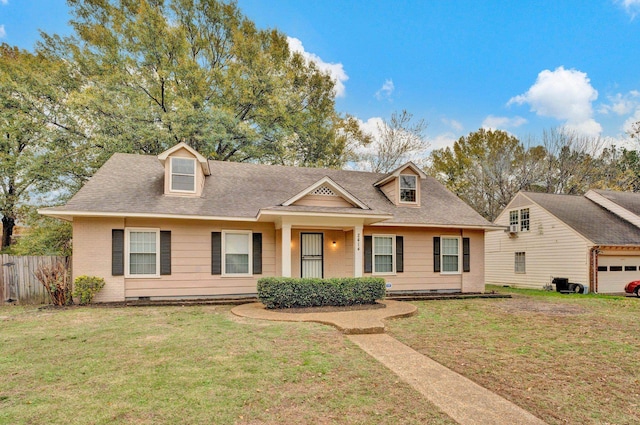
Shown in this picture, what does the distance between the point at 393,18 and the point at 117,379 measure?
Answer: 17438mm

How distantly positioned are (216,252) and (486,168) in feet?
80.2

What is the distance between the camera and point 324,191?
1145 centimetres

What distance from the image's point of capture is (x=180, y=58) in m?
20.4

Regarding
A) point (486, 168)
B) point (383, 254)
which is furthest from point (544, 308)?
point (486, 168)

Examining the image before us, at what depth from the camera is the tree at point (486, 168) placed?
27.9 m

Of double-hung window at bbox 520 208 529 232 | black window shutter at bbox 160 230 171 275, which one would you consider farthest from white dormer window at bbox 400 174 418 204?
double-hung window at bbox 520 208 529 232

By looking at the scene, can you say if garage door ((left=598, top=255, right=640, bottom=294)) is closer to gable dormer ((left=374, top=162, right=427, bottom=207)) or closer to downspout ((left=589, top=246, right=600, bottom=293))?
downspout ((left=589, top=246, right=600, bottom=293))

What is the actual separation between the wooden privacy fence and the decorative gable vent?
7.88 meters

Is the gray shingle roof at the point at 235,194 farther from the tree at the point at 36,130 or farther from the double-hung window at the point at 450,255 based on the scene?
the tree at the point at 36,130

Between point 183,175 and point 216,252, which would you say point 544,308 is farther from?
point 183,175

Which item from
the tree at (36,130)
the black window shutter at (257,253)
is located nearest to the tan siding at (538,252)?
the black window shutter at (257,253)

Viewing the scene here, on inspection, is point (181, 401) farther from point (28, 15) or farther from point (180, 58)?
point (28, 15)

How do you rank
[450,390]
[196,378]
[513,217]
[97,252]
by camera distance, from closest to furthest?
[450,390] < [196,378] < [97,252] < [513,217]

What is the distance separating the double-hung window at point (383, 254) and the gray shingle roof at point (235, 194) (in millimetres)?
874
